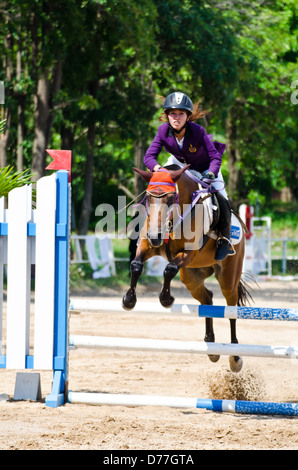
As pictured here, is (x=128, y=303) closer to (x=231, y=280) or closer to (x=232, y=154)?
(x=231, y=280)

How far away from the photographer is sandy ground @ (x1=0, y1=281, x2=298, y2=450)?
4.10m

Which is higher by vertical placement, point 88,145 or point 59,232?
point 88,145

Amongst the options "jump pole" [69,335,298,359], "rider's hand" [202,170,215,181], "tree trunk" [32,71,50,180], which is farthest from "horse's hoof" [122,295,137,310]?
"tree trunk" [32,71,50,180]

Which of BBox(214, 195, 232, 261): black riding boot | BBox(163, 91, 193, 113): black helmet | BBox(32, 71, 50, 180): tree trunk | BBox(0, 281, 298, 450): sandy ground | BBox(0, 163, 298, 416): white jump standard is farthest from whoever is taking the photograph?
BBox(32, 71, 50, 180): tree trunk

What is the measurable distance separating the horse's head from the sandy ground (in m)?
1.24

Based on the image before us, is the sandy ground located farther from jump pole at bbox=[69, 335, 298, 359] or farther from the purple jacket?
the purple jacket

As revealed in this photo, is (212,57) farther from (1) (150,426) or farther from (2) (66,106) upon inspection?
(1) (150,426)

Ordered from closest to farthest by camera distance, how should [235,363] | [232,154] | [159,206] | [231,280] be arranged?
[159,206] < [235,363] < [231,280] < [232,154]

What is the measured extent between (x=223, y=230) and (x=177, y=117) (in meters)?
0.97

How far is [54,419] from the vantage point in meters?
4.63

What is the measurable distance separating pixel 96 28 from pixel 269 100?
7546 millimetres

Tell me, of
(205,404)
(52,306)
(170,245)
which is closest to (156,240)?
(170,245)

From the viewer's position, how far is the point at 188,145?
209 inches
